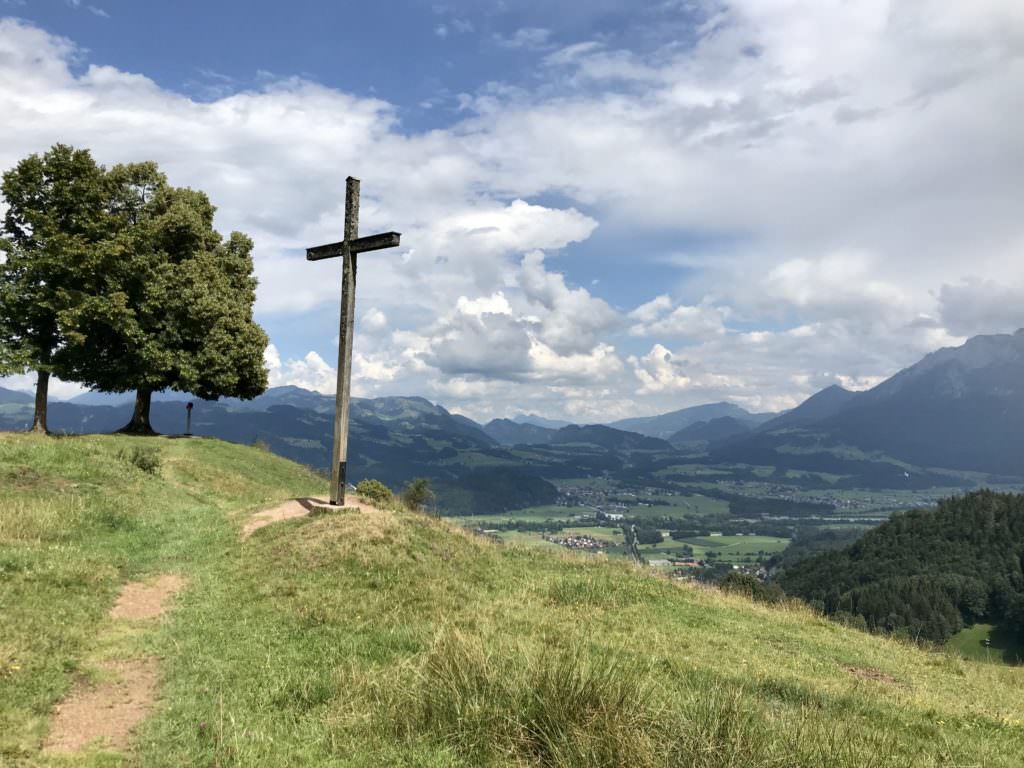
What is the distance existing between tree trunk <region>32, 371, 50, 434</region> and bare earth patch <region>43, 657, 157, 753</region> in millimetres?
36713

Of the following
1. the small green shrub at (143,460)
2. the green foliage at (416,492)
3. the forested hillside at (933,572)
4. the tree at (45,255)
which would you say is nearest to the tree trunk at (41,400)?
the tree at (45,255)

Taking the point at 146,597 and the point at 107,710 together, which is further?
the point at 146,597

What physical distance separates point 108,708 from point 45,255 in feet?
122

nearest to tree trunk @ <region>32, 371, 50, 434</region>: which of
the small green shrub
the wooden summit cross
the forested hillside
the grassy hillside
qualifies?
the small green shrub

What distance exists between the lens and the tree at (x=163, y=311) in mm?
39281

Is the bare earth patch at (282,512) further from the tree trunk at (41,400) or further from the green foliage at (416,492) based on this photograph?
the tree trunk at (41,400)

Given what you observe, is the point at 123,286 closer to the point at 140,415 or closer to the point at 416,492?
the point at 140,415

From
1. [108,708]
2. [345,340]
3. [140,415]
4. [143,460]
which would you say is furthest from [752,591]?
[140,415]

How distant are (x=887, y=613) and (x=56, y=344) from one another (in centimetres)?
13646

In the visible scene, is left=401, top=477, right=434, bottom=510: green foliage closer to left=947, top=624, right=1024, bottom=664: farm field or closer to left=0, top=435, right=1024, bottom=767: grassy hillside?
left=0, top=435, right=1024, bottom=767: grassy hillside

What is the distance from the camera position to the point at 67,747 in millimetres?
6953

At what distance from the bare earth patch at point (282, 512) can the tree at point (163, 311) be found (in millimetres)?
24764

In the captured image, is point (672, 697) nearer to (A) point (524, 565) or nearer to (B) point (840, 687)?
(B) point (840, 687)

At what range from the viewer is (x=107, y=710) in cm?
805
